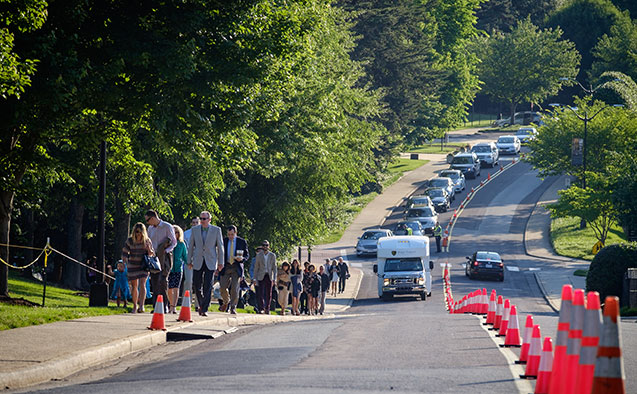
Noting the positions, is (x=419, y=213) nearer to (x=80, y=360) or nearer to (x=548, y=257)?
(x=548, y=257)

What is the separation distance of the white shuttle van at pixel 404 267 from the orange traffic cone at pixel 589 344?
104 feet

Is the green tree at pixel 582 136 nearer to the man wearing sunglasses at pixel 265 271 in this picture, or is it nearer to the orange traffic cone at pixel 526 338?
the man wearing sunglasses at pixel 265 271

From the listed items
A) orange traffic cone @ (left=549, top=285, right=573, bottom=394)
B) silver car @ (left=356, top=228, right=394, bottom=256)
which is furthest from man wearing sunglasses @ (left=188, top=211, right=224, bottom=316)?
silver car @ (left=356, top=228, right=394, bottom=256)

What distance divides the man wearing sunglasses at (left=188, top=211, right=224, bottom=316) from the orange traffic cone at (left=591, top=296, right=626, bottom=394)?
12.8 meters

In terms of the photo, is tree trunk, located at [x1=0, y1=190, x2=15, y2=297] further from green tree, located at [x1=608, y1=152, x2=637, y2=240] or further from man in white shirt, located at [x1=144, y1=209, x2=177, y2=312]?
green tree, located at [x1=608, y1=152, x2=637, y2=240]

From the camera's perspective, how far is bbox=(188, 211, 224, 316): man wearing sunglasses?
1902cm

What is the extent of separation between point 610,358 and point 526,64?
10349cm

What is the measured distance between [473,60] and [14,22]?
9063 centimetres

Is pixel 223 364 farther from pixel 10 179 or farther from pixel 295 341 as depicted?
pixel 10 179

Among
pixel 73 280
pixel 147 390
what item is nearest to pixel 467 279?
pixel 73 280

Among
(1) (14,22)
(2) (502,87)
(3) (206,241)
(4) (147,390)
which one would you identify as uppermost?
(2) (502,87)

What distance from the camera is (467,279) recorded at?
48062 mm

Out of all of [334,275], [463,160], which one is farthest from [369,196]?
[334,275]

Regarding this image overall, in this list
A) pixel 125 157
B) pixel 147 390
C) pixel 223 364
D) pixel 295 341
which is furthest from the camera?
pixel 125 157
